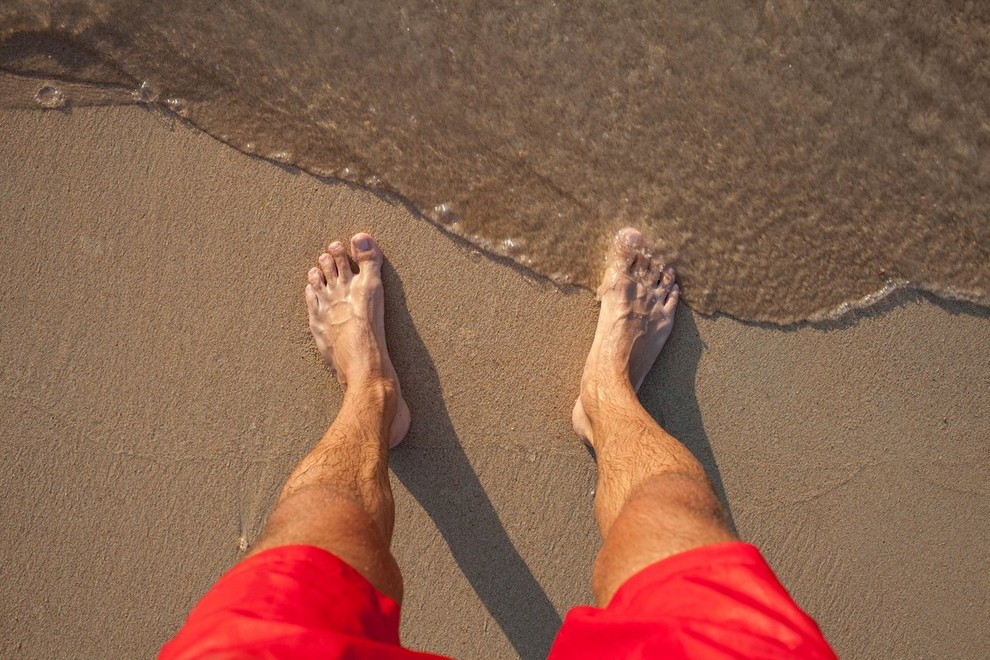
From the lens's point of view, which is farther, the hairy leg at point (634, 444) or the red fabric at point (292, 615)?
the hairy leg at point (634, 444)

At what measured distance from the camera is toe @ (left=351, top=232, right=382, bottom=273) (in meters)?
2.02

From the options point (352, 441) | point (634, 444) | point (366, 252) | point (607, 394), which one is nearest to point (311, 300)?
point (366, 252)

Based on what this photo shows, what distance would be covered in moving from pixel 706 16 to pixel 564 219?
77 cm

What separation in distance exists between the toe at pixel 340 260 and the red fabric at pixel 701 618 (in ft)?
4.06

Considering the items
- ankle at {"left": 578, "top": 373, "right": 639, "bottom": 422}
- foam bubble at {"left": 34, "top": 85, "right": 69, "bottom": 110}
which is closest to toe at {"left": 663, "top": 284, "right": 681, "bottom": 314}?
ankle at {"left": 578, "top": 373, "right": 639, "bottom": 422}

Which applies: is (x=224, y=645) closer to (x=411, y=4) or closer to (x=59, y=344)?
(x=59, y=344)

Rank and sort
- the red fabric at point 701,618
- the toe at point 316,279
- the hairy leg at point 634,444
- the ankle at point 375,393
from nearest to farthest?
the red fabric at point 701,618 → the hairy leg at point 634,444 → the ankle at point 375,393 → the toe at point 316,279

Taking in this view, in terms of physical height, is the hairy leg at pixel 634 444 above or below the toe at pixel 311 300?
above

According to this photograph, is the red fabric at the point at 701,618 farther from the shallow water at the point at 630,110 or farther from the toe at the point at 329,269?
the toe at the point at 329,269

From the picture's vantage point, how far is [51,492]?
2.01 m

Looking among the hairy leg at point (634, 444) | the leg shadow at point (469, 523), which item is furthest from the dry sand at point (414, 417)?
the hairy leg at point (634, 444)

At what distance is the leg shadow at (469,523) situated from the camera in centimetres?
205

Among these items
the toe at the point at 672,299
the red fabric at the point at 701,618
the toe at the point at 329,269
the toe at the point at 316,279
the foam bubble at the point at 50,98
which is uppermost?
the toe at the point at 672,299

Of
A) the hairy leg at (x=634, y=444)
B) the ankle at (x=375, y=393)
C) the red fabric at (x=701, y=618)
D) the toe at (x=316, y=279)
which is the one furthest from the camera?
the toe at (x=316, y=279)
